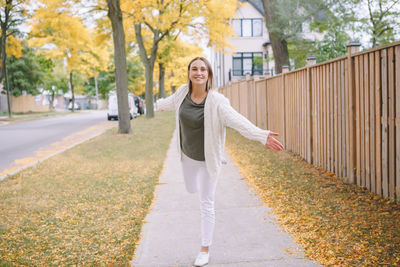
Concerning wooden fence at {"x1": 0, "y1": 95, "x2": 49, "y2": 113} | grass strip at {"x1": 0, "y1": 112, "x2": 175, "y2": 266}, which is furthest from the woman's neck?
wooden fence at {"x1": 0, "y1": 95, "x2": 49, "y2": 113}

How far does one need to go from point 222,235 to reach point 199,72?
1804mm

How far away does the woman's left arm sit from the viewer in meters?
3.07

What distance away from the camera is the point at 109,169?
26.0ft

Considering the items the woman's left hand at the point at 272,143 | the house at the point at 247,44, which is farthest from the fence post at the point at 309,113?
the house at the point at 247,44

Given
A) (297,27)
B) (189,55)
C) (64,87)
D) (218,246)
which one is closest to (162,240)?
(218,246)

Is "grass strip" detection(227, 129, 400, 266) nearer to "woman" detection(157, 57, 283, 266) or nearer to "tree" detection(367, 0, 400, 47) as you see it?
"woman" detection(157, 57, 283, 266)

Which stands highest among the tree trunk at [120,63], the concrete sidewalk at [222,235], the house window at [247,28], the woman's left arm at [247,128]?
the house window at [247,28]

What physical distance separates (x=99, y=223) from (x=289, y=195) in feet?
8.63

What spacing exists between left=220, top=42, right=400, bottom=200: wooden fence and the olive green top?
8.23ft

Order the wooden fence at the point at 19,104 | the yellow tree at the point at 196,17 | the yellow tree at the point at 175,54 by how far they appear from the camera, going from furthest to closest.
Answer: the wooden fence at the point at 19,104 < the yellow tree at the point at 175,54 < the yellow tree at the point at 196,17

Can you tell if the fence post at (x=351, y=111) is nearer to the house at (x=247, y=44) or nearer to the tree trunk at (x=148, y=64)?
the tree trunk at (x=148, y=64)

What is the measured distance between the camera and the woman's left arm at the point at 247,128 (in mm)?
3070

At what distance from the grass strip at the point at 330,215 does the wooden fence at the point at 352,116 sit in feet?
0.91

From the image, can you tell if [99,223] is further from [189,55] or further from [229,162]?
[189,55]
